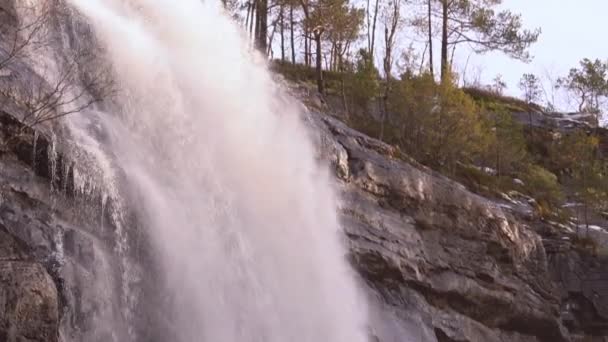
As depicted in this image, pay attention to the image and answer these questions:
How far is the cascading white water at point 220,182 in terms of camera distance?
12469 mm

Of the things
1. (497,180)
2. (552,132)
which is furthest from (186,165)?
(552,132)

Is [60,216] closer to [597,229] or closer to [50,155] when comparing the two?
[50,155]

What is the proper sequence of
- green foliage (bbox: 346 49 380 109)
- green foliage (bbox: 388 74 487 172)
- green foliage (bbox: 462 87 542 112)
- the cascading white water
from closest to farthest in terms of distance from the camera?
the cascading white water < green foliage (bbox: 388 74 487 172) < green foliage (bbox: 346 49 380 109) < green foliage (bbox: 462 87 542 112)

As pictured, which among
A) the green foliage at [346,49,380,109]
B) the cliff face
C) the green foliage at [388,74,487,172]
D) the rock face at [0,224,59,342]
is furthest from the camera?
the green foliage at [346,49,380,109]

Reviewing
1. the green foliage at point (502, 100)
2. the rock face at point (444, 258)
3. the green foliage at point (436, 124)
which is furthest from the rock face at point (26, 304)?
the green foliage at point (502, 100)

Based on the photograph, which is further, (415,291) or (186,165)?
(415,291)

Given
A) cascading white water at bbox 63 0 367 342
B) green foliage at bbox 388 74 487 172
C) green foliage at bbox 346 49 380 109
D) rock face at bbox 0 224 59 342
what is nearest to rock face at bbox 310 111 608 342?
cascading white water at bbox 63 0 367 342

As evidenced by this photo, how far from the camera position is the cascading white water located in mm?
12469

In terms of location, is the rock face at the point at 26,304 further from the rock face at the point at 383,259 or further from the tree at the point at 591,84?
the tree at the point at 591,84

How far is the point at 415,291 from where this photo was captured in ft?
55.9

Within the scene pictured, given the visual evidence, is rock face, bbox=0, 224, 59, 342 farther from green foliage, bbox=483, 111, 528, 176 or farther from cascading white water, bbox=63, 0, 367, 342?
green foliage, bbox=483, 111, 528, 176

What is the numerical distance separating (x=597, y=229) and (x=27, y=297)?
18.5 metres

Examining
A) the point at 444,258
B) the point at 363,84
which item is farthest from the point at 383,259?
the point at 363,84

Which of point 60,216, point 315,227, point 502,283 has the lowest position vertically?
point 502,283
